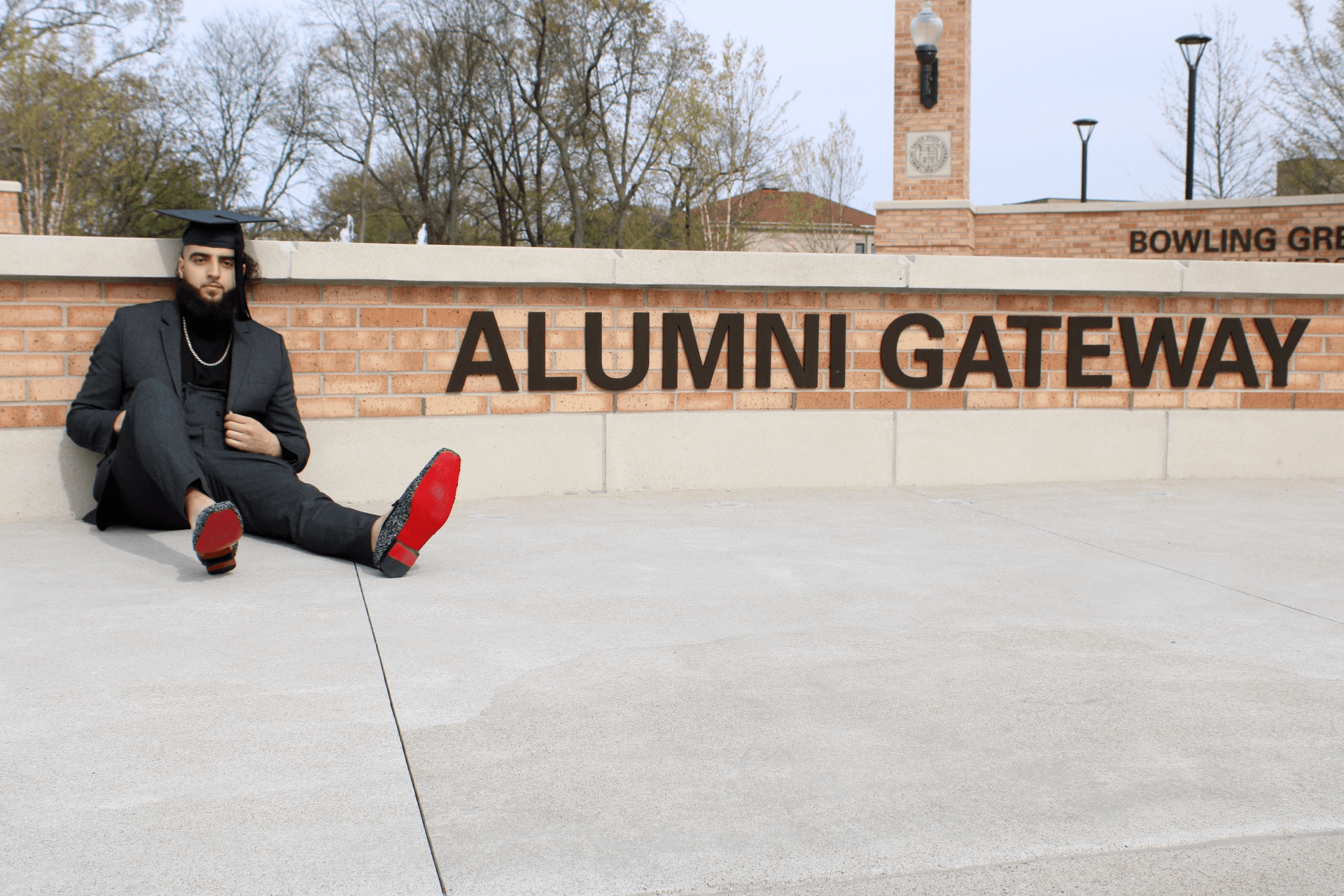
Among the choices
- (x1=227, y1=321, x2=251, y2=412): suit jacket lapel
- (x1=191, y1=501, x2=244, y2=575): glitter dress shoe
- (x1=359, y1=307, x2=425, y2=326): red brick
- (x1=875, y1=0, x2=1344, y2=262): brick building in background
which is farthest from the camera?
(x1=875, y1=0, x2=1344, y2=262): brick building in background

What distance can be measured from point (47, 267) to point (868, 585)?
158 inches

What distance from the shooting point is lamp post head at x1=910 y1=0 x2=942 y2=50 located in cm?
1516

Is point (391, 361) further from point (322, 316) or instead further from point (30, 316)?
point (30, 316)

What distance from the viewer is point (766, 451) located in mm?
6258

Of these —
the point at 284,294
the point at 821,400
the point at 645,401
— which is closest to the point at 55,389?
the point at 284,294

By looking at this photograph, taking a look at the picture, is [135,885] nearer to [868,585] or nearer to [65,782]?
[65,782]

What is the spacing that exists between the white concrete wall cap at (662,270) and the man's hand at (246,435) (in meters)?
1.10

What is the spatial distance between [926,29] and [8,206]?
13499 millimetres

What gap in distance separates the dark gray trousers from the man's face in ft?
1.43

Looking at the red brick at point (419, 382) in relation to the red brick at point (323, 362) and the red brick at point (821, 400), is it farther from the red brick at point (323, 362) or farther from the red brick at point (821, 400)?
the red brick at point (821, 400)

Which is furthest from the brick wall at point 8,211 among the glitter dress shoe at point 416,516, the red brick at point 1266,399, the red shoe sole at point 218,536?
the red brick at point 1266,399

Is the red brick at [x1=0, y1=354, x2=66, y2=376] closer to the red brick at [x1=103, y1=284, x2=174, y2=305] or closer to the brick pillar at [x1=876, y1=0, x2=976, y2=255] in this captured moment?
the red brick at [x1=103, y1=284, x2=174, y2=305]

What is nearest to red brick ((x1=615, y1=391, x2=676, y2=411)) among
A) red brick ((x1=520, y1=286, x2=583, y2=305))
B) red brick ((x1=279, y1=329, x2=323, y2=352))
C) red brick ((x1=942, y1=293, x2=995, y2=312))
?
red brick ((x1=520, y1=286, x2=583, y2=305))

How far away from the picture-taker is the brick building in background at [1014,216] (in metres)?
15.8
